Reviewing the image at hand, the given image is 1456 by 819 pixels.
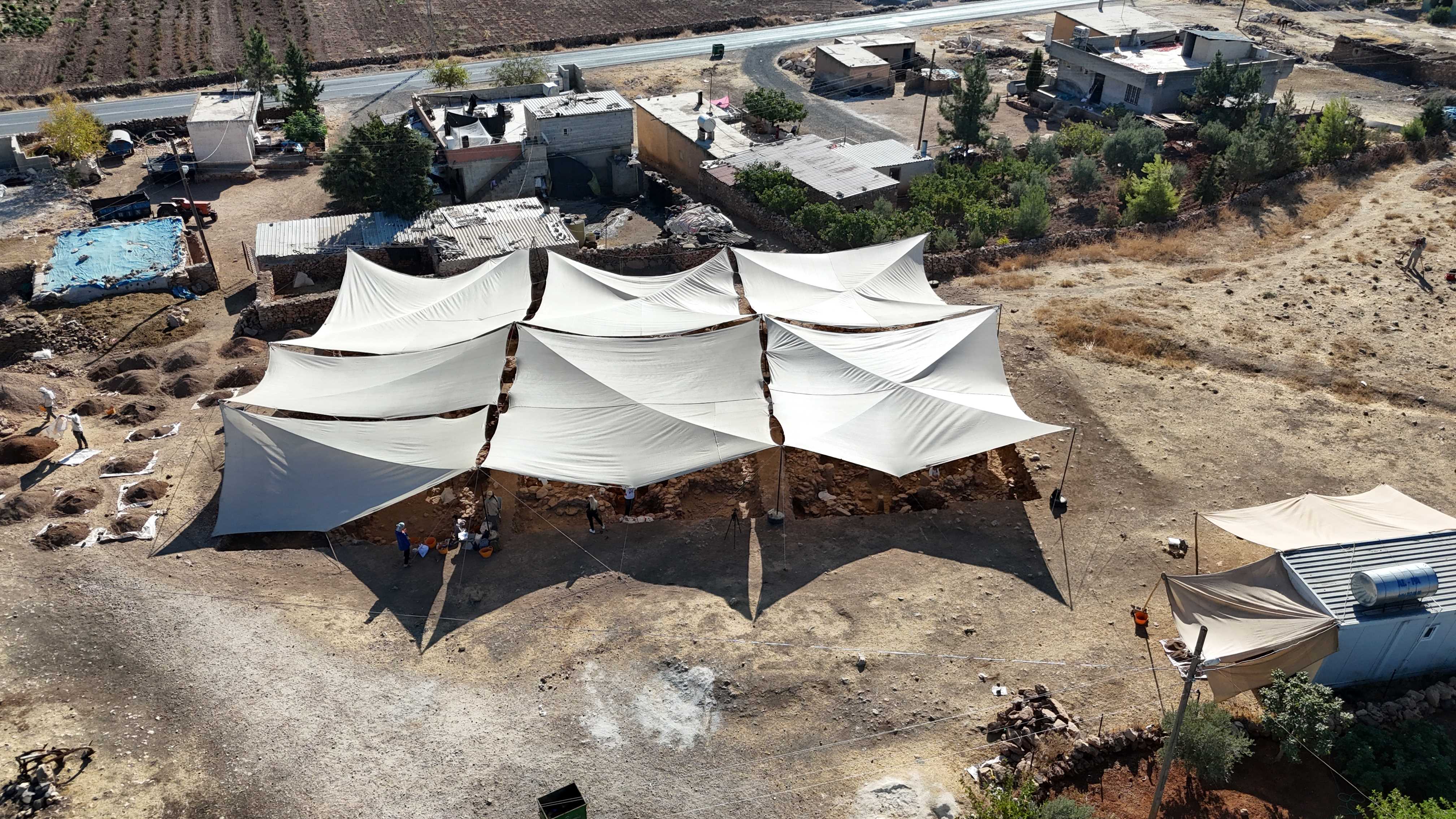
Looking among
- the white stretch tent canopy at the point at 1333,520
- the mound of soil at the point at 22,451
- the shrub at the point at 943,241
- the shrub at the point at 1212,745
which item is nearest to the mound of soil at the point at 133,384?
the mound of soil at the point at 22,451

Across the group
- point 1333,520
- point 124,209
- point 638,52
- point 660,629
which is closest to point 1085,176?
point 1333,520

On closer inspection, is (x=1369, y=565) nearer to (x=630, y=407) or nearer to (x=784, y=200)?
(x=630, y=407)

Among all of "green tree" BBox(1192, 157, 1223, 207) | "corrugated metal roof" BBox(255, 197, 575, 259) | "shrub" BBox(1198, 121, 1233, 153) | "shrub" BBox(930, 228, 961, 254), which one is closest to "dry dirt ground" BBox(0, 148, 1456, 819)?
"shrub" BBox(930, 228, 961, 254)

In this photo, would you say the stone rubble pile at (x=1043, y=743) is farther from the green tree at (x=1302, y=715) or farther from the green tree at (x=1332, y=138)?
the green tree at (x=1332, y=138)

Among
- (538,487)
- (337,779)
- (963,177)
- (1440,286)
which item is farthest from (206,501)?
(1440,286)

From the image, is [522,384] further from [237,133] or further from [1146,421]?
[237,133]

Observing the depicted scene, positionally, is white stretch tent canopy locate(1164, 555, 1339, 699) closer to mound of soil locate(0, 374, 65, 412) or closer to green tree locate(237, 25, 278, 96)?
mound of soil locate(0, 374, 65, 412)
